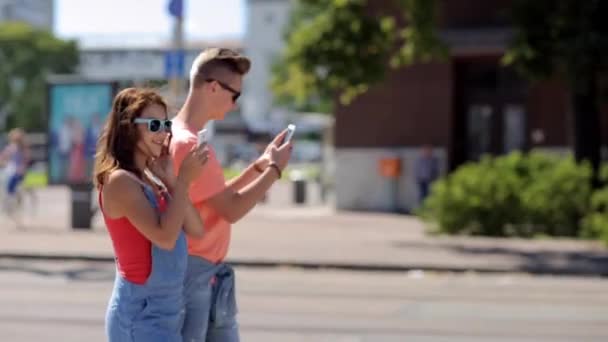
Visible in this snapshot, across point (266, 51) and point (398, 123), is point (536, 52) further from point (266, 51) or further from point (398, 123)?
point (266, 51)

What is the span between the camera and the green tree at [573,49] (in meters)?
19.5

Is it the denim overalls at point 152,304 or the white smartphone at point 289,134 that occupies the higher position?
the white smartphone at point 289,134

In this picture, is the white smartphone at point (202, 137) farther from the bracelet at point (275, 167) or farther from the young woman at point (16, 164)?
the young woman at point (16, 164)

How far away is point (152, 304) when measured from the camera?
14.8 ft

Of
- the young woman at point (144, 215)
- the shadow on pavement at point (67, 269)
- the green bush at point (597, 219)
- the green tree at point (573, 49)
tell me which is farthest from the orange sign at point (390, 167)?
the young woman at point (144, 215)

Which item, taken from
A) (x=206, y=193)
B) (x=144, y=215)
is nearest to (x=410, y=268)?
(x=206, y=193)

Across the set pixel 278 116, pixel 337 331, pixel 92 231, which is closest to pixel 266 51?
pixel 278 116

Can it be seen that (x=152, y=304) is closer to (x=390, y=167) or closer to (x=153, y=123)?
(x=153, y=123)

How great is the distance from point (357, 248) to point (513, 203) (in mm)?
3481

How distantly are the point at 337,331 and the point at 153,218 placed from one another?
563cm

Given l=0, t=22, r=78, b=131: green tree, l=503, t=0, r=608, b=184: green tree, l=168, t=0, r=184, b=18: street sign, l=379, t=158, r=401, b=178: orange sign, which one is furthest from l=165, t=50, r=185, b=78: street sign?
l=0, t=22, r=78, b=131: green tree

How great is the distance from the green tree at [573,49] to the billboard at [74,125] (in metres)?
8.26

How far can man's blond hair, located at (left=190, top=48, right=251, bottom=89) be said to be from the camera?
4.97 m

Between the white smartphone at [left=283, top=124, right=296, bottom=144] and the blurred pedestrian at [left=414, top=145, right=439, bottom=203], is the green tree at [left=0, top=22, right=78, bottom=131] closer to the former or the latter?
the blurred pedestrian at [left=414, top=145, right=439, bottom=203]
